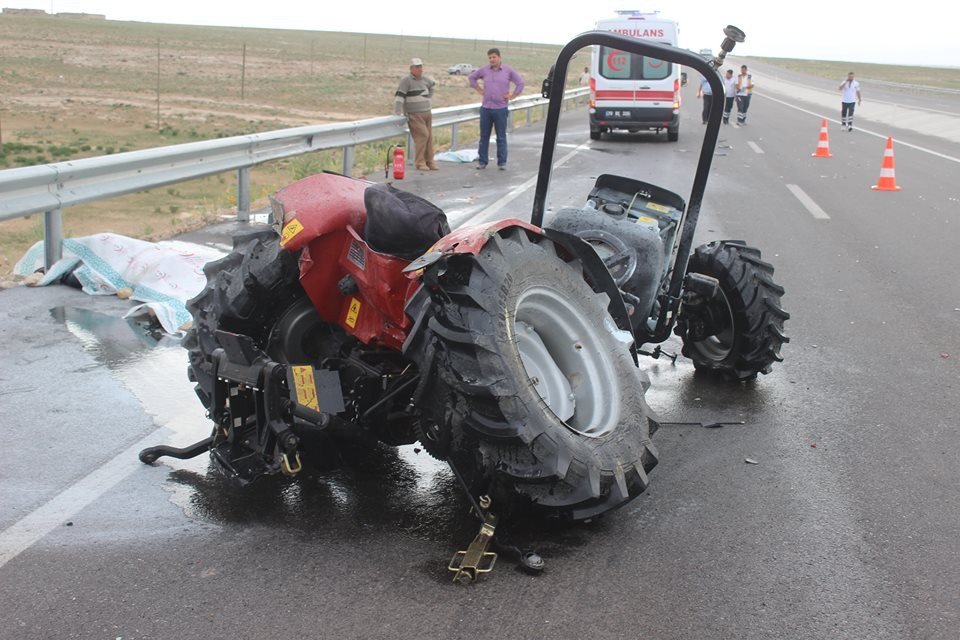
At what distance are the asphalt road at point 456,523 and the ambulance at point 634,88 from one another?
18644 millimetres

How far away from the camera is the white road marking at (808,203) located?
14.6m

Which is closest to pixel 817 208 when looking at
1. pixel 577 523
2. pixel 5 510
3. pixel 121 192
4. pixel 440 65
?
pixel 121 192

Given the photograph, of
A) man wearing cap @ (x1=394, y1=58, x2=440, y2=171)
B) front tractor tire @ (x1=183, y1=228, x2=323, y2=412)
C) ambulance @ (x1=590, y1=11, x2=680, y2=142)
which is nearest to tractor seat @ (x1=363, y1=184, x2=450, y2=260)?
front tractor tire @ (x1=183, y1=228, x2=323, y2=412)

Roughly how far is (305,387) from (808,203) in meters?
13.2

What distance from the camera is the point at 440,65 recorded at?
10100cm

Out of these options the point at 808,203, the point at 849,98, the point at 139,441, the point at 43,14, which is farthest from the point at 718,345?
the point at 43,14

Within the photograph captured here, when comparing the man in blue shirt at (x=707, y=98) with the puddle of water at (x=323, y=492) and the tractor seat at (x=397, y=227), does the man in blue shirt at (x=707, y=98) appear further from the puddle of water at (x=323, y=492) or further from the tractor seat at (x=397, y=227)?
the puddle of water at (x=323, y=492)

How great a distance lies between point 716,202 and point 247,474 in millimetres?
12618

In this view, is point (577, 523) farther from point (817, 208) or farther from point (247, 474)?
point (817, 208)

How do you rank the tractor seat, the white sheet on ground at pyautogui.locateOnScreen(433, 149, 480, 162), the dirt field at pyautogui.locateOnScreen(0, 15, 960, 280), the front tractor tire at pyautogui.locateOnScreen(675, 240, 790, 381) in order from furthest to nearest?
the white sheet on ground at pyautogui.locateOnScreen(433, 149, 480, 162) < the dirt field at pyautogui.locateOnScreen(0, 15, 960, 280) < the front tractor tire at pyautogui.locateOnScreen(675, 240, 790, 381) < the tractor seat

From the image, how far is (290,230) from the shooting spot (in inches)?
165

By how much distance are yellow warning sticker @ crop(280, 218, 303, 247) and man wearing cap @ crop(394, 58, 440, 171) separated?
46.0 ft

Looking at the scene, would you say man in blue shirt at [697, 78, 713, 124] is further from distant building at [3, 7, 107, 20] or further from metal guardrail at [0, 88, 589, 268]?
distant building at [3, 7, 107, 20]

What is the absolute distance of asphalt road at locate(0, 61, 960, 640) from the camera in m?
3.49
